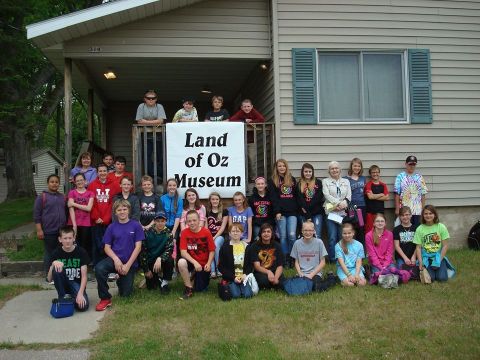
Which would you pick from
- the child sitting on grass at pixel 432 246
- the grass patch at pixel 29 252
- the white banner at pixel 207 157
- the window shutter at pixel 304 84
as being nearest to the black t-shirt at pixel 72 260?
the grass patch at pixel 29 252

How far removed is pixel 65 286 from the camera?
5879mm

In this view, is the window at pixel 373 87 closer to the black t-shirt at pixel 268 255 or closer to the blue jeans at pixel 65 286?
the black t-shirt at pixel 268 255

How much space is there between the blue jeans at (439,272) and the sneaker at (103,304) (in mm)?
4147

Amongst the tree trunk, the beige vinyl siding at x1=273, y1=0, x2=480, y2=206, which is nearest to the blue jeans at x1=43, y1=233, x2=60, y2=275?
the beige vinyl siding at x1=273, y1=0, x2=480, y2=206

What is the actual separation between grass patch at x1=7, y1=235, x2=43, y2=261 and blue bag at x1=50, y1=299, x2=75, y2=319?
2554 mm

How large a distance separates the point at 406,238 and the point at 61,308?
4576 mm

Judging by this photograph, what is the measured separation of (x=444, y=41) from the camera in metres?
9.15

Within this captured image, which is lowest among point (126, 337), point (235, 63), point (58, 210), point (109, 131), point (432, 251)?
point (126, 337)

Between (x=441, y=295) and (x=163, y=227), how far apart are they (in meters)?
3.56

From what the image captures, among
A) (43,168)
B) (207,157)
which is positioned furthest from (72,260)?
(43,168)

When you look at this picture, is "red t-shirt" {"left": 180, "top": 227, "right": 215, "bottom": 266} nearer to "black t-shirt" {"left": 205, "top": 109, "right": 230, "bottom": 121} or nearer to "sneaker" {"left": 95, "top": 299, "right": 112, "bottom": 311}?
"sneaker" {"left": 95, "top": 299, "right": 112, "bottom": 311}

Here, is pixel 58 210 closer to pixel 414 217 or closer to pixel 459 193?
pixel 414 217

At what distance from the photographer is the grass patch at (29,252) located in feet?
25.8

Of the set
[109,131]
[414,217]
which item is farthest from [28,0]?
[414,217]
